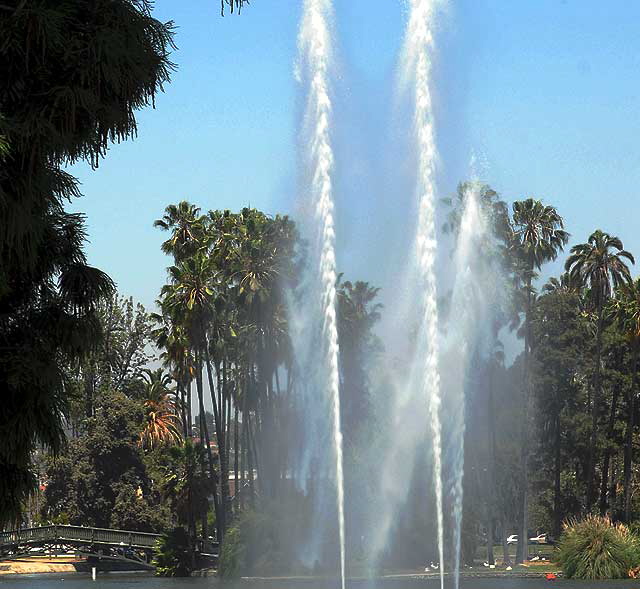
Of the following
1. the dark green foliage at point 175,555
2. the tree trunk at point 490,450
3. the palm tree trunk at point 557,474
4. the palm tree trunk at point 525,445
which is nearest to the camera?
the tree trunk at point 490,450

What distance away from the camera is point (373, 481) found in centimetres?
6606

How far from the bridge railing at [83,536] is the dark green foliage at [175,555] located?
16.4 ft

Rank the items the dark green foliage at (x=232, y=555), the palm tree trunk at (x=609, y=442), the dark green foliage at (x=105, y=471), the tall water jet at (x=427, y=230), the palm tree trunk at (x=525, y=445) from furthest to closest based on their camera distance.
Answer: the dark green foliage at (x=105, y=471)
the palm tree trunk at (x=609, y=442)
the palm tree trunk at (x=525, y=445)
the dark green foliage at (x=232, y=555)
the tall water jet at (x=427, y=230)

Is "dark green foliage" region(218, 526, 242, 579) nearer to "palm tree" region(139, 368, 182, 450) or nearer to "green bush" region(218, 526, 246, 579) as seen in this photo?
"green bush" region(218, 526, 246, 579)

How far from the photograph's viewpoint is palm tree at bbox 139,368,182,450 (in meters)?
98.4

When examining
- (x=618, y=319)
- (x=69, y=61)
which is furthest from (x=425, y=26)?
(x=618, y=319)

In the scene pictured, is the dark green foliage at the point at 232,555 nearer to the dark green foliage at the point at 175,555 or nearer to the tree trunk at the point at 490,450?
the dark green foliage at the point at 175,555

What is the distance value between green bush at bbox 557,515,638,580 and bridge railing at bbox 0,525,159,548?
35.4m

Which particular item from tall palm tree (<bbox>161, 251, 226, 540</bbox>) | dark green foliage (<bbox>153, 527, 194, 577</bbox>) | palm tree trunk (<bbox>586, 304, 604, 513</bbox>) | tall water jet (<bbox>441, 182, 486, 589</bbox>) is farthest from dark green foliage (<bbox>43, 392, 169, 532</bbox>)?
tall water jet (<bbox>441, 182, 486, 589</bbox>)

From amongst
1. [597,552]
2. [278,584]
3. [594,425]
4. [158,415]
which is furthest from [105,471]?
[597,552]

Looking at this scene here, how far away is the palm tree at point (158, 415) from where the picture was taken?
9844cm

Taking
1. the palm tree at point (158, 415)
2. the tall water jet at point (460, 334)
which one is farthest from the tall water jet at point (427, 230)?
the palm tree at point (158, 415)

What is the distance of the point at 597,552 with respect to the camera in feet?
195

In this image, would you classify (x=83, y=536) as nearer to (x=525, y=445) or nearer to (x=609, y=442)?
(x=525, y=445)
